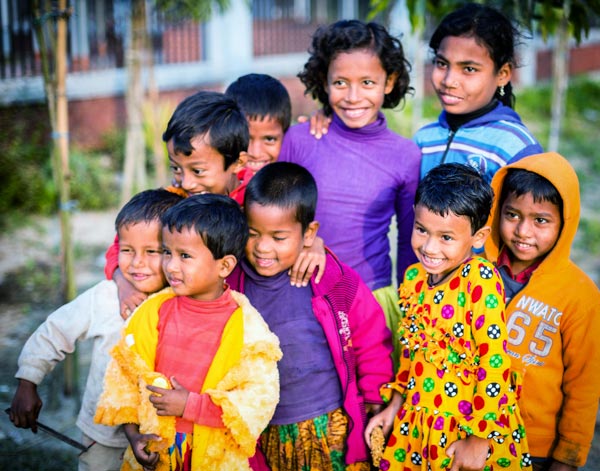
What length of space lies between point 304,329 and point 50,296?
368 centimetres

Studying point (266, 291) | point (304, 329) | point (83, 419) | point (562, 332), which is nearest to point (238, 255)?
point (266, 291)

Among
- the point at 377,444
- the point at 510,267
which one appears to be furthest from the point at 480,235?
the point at 377,444

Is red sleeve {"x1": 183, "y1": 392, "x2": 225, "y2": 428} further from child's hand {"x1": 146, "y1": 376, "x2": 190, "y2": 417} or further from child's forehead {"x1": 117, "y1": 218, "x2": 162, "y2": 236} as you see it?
child's forehead {"x1": 117, "y1": 218, "x2": 162, "y2": 236}

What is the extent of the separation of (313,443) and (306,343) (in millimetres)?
356

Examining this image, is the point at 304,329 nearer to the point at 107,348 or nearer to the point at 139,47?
the point at 107,348

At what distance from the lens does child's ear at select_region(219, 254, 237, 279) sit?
7.18 feet

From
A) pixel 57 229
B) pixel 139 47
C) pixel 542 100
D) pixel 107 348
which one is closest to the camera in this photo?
pixel 107 348

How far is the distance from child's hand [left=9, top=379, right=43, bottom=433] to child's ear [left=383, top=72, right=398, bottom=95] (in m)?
1.82

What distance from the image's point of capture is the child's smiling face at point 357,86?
2.72 meters

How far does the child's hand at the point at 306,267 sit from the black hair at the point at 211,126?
50cm

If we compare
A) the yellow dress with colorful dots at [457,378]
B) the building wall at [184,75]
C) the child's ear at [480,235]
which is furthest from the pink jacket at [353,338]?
the building wall at [184,75]

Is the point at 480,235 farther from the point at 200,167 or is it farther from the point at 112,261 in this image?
the point at 112,261

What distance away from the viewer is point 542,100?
14109mm

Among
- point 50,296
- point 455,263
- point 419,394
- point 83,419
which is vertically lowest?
point 50,296
